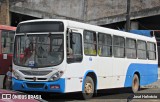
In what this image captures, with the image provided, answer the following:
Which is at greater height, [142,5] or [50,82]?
[142,5]

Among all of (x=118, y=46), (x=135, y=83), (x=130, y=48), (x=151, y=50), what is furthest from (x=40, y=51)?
(x=151, y=50)

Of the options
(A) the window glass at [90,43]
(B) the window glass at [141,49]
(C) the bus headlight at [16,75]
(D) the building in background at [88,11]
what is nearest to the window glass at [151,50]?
(B) the window glass at [141,49]

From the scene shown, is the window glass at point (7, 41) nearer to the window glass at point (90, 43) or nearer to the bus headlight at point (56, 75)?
the window glass at point (90, 43)

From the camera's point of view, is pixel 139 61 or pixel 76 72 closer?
pixel 76 72

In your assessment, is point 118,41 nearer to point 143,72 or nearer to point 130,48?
point 130,48

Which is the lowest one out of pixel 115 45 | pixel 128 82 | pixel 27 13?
pixel 128 82

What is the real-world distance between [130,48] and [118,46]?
133cm

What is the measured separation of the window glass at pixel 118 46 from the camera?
637 inches

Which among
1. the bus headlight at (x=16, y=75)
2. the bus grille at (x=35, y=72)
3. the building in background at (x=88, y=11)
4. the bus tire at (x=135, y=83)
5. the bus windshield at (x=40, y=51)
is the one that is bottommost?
the bus tire at (x=135, y=83)

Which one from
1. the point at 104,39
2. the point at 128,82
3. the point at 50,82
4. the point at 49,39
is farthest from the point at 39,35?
the point at 128,82

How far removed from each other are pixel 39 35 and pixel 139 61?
6.84 m

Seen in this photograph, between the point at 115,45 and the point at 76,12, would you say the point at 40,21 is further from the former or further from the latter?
the point at 76,12

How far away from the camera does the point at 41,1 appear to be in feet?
126

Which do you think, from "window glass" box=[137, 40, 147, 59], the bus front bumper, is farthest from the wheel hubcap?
"window glass" box=[137, 40, 147, 59]
